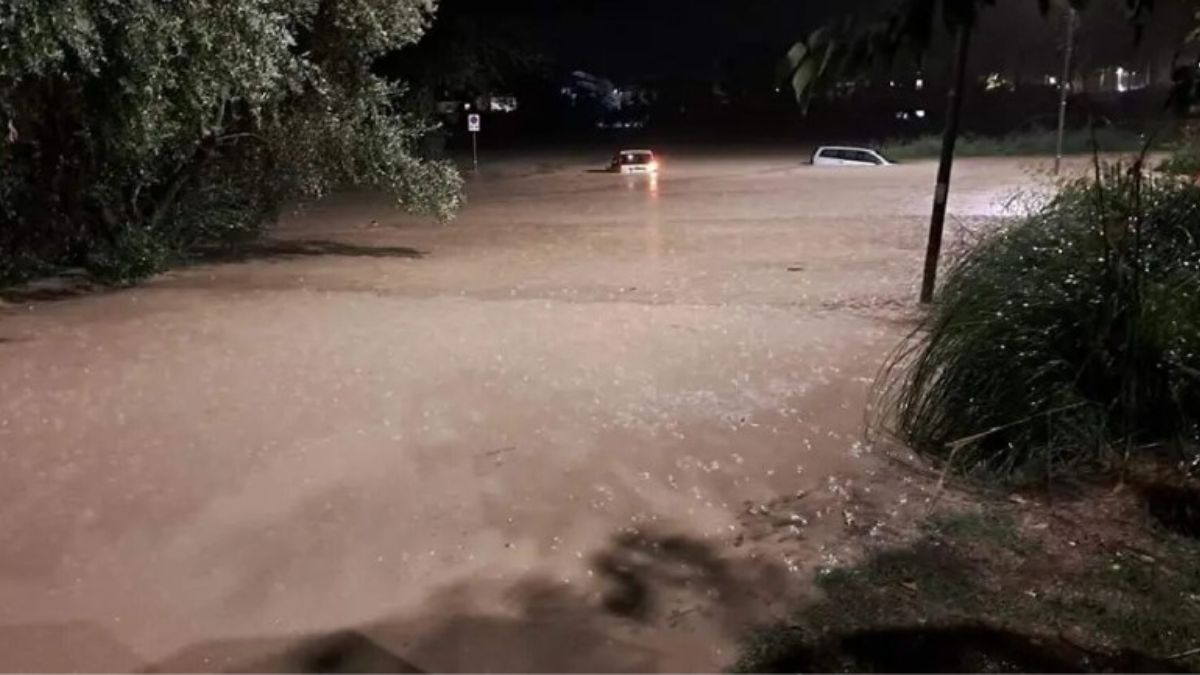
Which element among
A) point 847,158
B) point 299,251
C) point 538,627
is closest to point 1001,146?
point 847,158

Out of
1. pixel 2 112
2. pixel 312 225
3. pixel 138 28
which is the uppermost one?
pixel 138 28

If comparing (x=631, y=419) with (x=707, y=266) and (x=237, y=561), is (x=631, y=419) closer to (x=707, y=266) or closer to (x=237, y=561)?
(x=237, y=561)

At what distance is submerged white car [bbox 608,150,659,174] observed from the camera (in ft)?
131

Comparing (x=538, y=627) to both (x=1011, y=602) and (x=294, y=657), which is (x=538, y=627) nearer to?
(x=294, y=657)

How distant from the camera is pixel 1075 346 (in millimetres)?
6832

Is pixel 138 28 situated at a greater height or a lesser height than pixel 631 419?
greater

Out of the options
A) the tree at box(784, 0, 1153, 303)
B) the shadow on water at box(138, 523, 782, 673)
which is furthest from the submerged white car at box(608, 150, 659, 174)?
the tree at box(784, 0, 1153, 303)

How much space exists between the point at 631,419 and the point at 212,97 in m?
7.38

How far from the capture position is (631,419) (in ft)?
28.9

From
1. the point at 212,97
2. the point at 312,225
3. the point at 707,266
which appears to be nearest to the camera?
the point at 212,97

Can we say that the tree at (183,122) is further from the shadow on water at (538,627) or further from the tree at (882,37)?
the tree at (882,37)

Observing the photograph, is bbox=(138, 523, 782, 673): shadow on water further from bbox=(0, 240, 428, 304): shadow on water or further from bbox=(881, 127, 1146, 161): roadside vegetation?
bbox=(881, 127, 1146, 161): roadside vegetation

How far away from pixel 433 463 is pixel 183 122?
7.87m

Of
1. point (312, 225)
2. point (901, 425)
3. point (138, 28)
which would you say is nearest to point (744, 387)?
point (901, 425)
